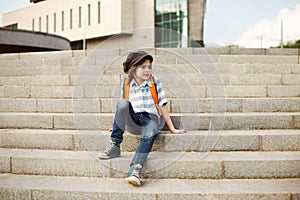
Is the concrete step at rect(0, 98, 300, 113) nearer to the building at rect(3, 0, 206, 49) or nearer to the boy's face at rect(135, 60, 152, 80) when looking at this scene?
the boy's face at rect(135, 60, 152, 80)

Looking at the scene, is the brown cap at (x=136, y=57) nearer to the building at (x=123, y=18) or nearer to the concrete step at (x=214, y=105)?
the concrete step at (x=214, y=105)

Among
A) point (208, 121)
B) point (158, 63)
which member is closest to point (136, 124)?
point (208, 121)

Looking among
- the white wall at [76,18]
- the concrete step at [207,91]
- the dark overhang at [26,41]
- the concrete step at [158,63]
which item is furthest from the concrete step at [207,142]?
the white wall at [76,18]

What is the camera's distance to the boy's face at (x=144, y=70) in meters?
3.27

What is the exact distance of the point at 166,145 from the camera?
3691 millimetres

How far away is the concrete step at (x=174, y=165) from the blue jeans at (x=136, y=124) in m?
0.23

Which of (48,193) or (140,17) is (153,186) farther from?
(140,17)

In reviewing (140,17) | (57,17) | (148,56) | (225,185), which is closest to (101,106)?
Result: (148,56)

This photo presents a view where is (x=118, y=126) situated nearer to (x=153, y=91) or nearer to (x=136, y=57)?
(x=153, y=91)

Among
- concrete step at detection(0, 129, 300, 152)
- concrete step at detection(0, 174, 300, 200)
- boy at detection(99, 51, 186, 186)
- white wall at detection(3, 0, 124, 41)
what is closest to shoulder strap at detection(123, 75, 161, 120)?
boy at detection(99, 51, 186, 186)

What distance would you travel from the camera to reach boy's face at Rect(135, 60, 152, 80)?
3.27 meters

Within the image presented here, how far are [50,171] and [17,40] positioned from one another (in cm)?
1199

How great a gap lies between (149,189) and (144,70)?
126cm

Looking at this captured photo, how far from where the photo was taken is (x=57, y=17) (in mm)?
38969
